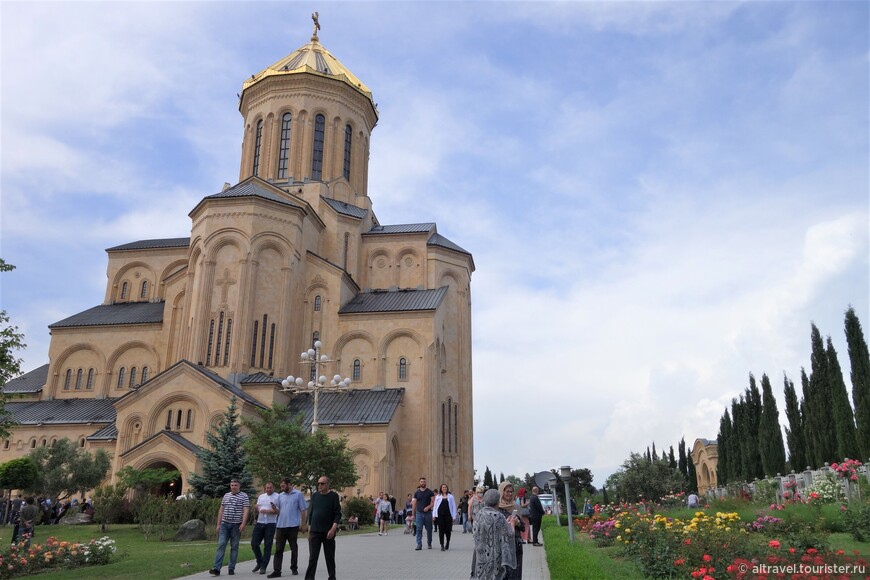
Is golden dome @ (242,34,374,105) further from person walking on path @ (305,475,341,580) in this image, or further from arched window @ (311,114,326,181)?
person walking on path @ (305,475,341,580)

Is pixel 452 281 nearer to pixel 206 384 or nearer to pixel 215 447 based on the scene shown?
pixel 206 384

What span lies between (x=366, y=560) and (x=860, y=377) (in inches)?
857

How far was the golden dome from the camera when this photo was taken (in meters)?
41.8

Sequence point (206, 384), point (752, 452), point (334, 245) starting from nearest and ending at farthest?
point (206, 384) → point (752, 452) → point (334, 245)

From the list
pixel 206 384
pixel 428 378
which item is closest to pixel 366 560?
pixel 206 384

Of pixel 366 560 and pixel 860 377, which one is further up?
pixel 860 377

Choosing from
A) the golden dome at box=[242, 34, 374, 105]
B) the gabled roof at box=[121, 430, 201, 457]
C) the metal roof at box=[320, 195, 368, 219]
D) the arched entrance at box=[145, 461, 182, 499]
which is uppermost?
the golden dome at box=[242, 34, 374, 105]

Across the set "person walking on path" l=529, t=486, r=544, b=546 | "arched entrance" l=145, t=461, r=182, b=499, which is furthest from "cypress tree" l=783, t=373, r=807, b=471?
"arched entrance" l=145, t=461, r=182, b=499

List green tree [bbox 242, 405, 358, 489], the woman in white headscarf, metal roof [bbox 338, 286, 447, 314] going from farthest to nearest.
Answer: metal roof [bbox 338, 286, 447, 314] → green tree [bbox 242, 405, 358, 489] → the woman in white headscarf

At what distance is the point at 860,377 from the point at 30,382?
138 feet

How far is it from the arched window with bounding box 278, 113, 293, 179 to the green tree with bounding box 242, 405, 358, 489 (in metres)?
23.8

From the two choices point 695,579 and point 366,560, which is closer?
point 695,579

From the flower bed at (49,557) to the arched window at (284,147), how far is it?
101ft

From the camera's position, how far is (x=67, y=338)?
37.6 m
